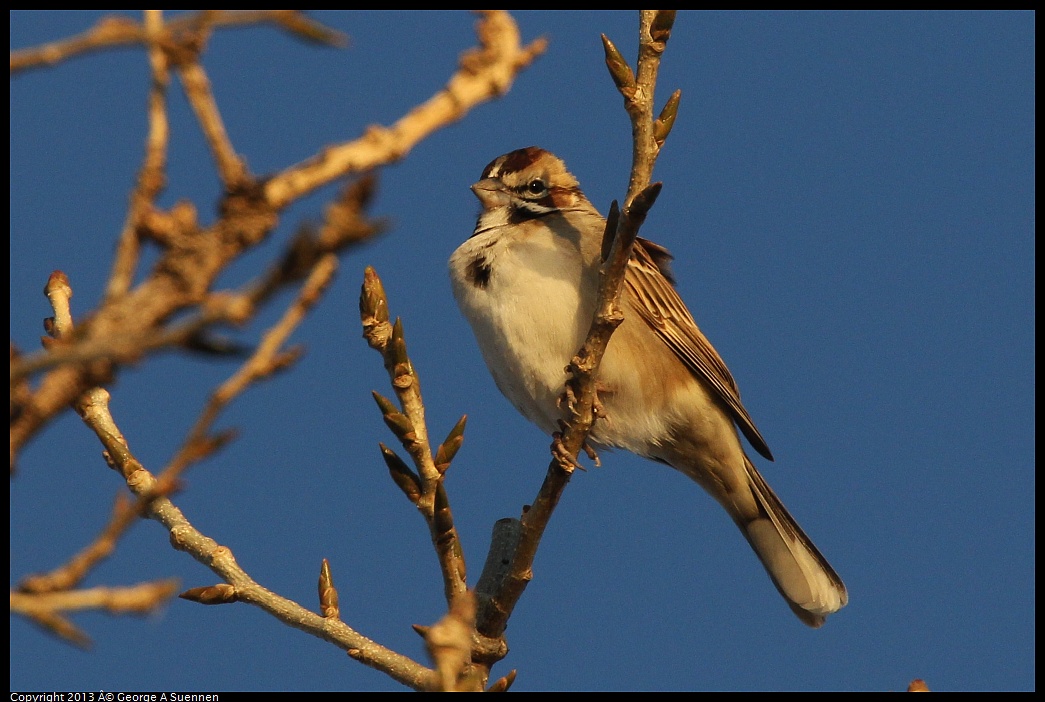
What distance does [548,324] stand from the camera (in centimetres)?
616

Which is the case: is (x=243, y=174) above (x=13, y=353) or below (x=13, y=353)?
above

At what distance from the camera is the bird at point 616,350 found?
6.23 meters

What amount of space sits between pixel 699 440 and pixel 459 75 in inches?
192

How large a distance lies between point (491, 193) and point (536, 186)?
0.30 m

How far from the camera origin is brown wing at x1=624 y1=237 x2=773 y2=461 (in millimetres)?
6730

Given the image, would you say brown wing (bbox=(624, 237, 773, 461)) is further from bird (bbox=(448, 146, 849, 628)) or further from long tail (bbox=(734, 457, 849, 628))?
long tail (bbox=(734, 457, 849, 628))

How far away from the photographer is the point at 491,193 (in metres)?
7.09

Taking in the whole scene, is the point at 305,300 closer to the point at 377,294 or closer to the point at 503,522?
the point at 377,294

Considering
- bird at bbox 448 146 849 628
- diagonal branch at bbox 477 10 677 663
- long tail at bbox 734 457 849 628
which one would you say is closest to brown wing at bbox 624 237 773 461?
bird at bbox 448 146 849 628

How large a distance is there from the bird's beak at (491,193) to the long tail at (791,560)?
7.15ft

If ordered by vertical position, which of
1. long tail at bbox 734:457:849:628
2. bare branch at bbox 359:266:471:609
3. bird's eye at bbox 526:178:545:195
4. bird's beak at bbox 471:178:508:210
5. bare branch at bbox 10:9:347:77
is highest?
bird's eye at bbox 526:178:545:195

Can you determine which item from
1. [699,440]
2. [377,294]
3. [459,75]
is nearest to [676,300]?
[699,440]

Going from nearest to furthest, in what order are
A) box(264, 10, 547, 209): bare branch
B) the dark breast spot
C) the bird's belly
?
1. box(264, 10, 547, 209): bare branch
2. the bird's belly
3. the dark breast spot

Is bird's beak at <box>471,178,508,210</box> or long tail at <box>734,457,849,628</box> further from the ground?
bird's beak at <box>471,178,508,210</box>
